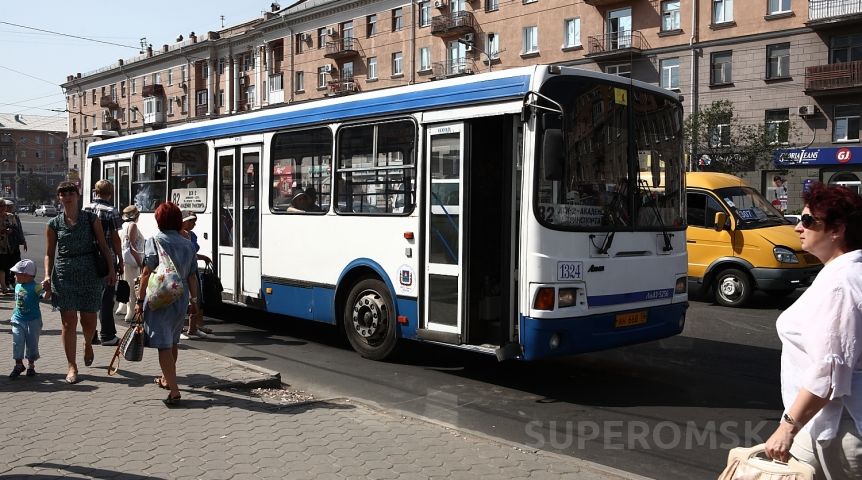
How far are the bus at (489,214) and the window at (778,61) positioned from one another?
30.0 m

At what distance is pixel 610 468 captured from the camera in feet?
15.6

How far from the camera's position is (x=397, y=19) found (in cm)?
4950

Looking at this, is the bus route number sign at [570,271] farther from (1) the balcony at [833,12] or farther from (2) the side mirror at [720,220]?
(1) the balcony at [833,12]

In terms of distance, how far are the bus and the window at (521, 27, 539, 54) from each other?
33.9m

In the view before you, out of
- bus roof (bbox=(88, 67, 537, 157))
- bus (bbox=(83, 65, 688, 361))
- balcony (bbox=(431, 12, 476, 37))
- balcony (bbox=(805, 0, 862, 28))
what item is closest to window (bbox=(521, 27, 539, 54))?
balcony (bbox=(431, 12, 476, 37))

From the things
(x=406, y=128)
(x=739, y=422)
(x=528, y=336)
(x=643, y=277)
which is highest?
(x=406, y=128)

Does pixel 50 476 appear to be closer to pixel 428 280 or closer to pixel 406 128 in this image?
pixel 428 280

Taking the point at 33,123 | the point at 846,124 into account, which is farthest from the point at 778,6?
the point at 33,123

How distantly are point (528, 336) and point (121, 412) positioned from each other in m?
3.41

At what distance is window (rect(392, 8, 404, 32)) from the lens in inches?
1932

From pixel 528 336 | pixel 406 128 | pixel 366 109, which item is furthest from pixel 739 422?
pixel 366 109

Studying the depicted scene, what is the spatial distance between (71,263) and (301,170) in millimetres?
3175

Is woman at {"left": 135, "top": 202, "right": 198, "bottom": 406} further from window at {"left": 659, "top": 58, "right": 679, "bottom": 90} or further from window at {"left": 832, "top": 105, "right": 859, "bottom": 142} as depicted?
window at {"left": 659, "top": 58, "right": 679, "bottom": 90}

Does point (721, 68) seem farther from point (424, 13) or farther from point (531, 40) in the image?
point (424, 13)
